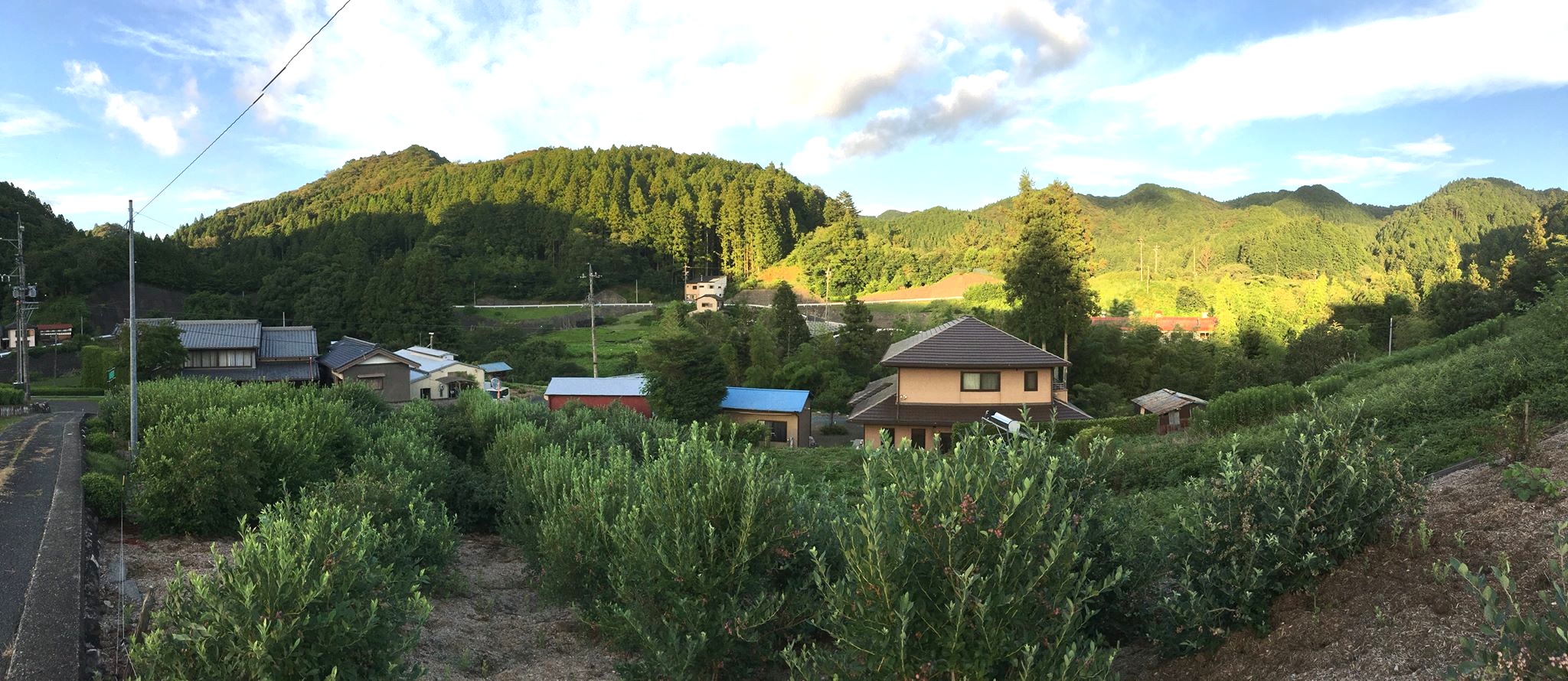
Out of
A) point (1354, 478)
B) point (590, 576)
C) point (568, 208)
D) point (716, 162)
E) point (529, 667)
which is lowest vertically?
point (529, 667)

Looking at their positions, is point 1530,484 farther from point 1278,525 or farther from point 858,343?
point 858,343

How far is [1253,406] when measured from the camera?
1364 centimetres

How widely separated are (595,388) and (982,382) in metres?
16.3

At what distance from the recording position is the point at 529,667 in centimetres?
711

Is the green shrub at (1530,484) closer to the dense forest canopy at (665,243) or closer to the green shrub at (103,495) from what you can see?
the green shrub at (103,495)

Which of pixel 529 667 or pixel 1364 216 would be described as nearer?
pixel 529 667

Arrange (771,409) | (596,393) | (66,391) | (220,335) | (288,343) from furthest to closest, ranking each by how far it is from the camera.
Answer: (288,343), (220,335), (596,393), (66,391), (771,409)

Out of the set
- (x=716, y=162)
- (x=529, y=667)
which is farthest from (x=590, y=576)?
(x=716, y=162)

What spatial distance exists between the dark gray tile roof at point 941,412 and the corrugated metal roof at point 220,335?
32.1m

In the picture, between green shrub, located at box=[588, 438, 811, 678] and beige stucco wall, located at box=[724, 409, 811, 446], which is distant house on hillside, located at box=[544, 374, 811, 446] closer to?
beige stucco wall, located at box=[724, 409, 811, 446]

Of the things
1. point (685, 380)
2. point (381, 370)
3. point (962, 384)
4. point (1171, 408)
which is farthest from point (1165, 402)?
point (381, 370)

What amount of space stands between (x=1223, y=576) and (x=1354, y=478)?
1010 mm

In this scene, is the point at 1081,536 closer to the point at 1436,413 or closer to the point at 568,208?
the point at 1436,413

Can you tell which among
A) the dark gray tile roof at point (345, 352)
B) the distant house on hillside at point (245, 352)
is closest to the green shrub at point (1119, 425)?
the distant house on hillside at point (245, 352)
